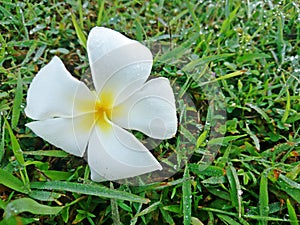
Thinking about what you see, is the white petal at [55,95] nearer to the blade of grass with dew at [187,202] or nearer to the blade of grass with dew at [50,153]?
the blade of grass with dew at [50,153]

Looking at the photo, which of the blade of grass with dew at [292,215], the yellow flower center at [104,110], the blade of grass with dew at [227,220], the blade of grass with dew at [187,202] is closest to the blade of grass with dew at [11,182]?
the yellow flower center at [104,110]

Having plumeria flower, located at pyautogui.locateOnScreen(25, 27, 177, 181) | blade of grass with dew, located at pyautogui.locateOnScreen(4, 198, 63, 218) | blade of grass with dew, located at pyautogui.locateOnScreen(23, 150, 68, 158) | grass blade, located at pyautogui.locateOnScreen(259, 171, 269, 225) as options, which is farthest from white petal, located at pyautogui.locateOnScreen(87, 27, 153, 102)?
grass blade, located at pyautogui.locateOnScreen(259, 171, 269, 225)

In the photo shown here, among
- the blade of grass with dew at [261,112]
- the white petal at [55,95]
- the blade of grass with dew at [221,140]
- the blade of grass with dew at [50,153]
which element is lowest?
the blade of grass with dew at [50,153]

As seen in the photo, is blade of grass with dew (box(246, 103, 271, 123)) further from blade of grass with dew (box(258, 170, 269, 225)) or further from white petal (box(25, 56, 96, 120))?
white petal (box(25, 56, 96, 120))

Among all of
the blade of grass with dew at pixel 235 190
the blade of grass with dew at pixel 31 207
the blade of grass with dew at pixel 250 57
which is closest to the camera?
the blade of grass with dew at pixel 31 207

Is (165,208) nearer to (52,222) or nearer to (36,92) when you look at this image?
(52,222)

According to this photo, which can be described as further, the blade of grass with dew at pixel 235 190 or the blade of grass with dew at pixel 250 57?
the blade of grass with dew at pixel 250 57

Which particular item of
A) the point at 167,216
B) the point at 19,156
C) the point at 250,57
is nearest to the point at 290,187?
the point at 167,216
